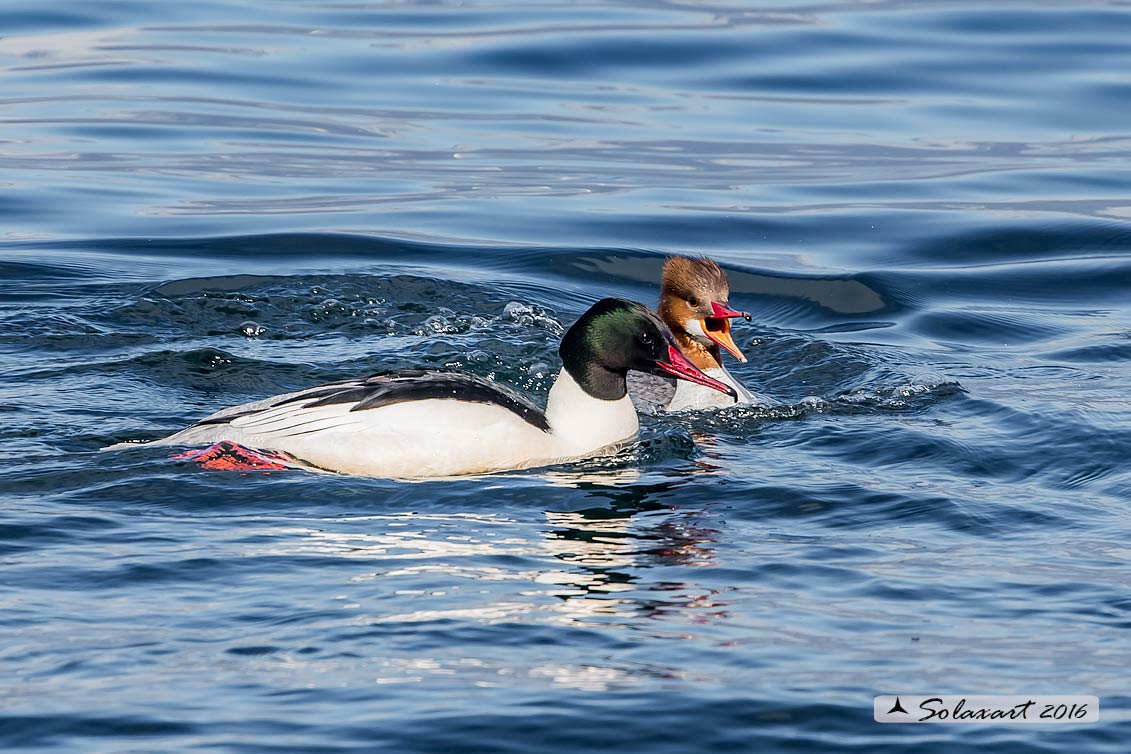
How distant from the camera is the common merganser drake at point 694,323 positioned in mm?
10109

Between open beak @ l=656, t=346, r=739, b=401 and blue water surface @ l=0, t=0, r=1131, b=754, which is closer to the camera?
blue water surface @ l=0, t=0, r=1131, b=754

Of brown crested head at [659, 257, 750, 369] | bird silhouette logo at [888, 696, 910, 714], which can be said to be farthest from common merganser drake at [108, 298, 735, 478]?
bird silhouette logo at [888, 696, 910, 714]

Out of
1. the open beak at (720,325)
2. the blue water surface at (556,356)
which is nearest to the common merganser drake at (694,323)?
the open beak at (720,325)

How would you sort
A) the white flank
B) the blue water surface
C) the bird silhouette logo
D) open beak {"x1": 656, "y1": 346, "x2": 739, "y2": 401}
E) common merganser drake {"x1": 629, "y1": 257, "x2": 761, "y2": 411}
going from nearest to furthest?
the bird silhouette logo → the blue water surface → the white flank → open beak {"x1": 656, "y1": 346, "x2": 739, "y2": 401} → common merganser drake {"x1": 629, "y1": 257, "x2": 761, "y2": 411}

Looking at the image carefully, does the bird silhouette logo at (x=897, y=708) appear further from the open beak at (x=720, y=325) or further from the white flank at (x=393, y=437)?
the open beak at (x=720, y=325)

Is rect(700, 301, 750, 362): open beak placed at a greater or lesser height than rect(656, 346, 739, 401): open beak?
greater

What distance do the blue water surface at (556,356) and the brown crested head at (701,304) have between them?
0.49 metres

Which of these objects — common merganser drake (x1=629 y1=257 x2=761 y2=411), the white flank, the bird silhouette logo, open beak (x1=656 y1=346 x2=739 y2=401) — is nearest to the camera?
the bird silhouette logo

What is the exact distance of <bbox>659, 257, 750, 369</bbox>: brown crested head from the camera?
1016 cm

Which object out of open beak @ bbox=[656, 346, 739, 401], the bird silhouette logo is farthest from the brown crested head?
the bird silhouette logo

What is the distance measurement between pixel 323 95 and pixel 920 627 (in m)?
14.4

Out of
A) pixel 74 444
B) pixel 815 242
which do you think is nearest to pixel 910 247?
pixel 815 242

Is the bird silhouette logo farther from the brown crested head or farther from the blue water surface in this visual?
the brown crested head

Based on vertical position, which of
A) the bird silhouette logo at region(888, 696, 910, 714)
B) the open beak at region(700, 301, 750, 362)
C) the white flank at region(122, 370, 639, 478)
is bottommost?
the bird silhouette logo at region(888, 696, 910, 714)
